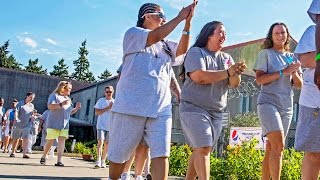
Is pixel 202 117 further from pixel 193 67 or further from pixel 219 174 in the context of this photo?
pixel 219 174

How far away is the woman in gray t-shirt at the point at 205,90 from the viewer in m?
4.10

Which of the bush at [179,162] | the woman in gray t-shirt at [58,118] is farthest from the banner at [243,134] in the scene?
the woman in gray t-shirt at [58,118]

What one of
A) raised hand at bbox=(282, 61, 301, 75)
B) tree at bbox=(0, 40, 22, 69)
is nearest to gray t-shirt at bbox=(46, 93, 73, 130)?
raised hand at bbox=(282, 61, 301, 75)

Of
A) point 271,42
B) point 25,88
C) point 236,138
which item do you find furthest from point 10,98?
point 271,42

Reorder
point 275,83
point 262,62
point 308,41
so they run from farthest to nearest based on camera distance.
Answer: point 262,62 < point 275,83 < point 308,41

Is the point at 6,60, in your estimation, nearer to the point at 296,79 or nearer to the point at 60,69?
the point at 60,69

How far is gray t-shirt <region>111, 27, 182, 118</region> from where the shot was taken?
364 cm

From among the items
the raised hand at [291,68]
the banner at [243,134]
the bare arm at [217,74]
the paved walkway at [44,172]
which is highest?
the raised hand at [291,68]

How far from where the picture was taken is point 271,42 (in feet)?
16.7

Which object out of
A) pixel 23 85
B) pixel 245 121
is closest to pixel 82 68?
pixel 23 85

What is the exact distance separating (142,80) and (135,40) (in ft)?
1.23

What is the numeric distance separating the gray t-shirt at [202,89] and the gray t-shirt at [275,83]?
616 mm

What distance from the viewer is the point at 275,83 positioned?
4.78 metres

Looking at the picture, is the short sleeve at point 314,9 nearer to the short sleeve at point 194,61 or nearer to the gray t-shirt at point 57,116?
the short sleeve at point 194,61
